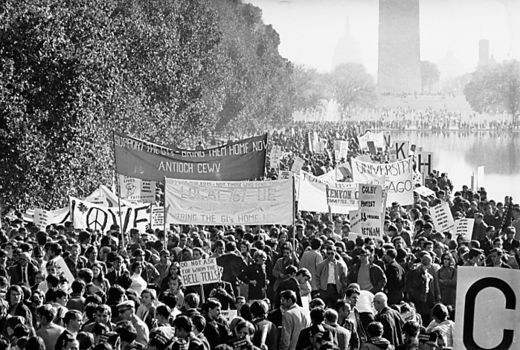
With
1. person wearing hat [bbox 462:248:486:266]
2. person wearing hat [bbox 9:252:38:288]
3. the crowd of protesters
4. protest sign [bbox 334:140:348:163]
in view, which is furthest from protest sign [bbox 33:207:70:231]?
protest sign [bbox 334:140:348:163]

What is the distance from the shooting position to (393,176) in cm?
2844

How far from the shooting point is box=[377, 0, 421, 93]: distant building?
13500 cm

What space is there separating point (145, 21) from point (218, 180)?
96.2 ft

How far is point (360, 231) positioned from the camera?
2178 cm

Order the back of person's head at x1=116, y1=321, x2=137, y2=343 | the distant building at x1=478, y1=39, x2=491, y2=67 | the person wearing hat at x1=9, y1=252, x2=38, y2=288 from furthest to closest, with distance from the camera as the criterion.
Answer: the distant building at x1=478, y1=39, x2=491, y2=67, the person wearing hat at x1=9, y1=252, x2=38, y2=288, the back of person's head at x1=116, y1=321, x2=137, y2=343

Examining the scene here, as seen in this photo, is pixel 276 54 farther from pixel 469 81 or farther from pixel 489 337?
pixel 489 337

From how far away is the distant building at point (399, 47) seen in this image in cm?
13500

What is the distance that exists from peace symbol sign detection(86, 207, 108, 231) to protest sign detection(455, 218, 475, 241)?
503 cm

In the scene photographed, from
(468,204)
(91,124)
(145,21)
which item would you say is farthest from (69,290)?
(145,21)

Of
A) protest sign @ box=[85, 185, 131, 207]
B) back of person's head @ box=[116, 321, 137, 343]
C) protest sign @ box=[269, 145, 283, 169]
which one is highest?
back of person's head @ box=[116, 321, 137, 343]

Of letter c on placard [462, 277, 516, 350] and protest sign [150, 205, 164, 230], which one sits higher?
letter c on placard [462, 277, 516, 350]

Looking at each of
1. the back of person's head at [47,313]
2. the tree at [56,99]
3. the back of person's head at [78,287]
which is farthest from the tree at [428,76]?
the back of person's head at [47,313]

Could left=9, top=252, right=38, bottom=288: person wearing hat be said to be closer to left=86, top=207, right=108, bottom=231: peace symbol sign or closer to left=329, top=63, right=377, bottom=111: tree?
left=86, top=207, right=108, bottom=231: peace symbol sign

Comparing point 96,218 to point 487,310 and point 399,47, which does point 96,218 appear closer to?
point 487,310
